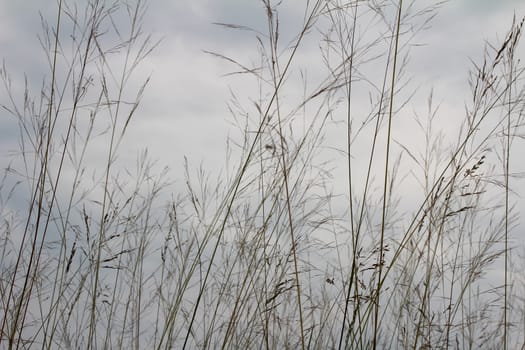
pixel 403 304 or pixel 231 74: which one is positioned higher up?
pixel 231 74

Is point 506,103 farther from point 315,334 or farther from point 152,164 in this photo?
point 152,164

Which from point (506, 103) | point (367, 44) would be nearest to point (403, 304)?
point (506, 103)

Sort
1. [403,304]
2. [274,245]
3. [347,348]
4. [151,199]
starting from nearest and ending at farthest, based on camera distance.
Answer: [347,348] < [274,245] < [403,304] < [151,199]

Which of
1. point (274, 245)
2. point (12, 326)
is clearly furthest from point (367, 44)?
point (12, 326)

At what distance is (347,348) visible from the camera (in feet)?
6.11

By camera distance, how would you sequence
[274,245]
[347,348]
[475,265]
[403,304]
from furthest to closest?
[403,304]
[475,265]
[274,245]
[347,348]

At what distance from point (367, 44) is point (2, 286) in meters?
1.57

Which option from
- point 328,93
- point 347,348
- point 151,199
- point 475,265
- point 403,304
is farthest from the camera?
point 151,199

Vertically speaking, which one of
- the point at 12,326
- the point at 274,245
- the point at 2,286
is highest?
the point at 274,245

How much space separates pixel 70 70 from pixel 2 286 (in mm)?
831

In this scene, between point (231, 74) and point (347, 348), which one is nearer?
point (347, 348)

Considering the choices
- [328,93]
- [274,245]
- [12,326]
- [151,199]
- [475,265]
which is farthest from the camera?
[151,199]

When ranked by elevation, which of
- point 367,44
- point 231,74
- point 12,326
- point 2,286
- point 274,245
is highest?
point 367,44

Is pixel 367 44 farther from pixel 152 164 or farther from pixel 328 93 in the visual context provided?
pixel 152 164
